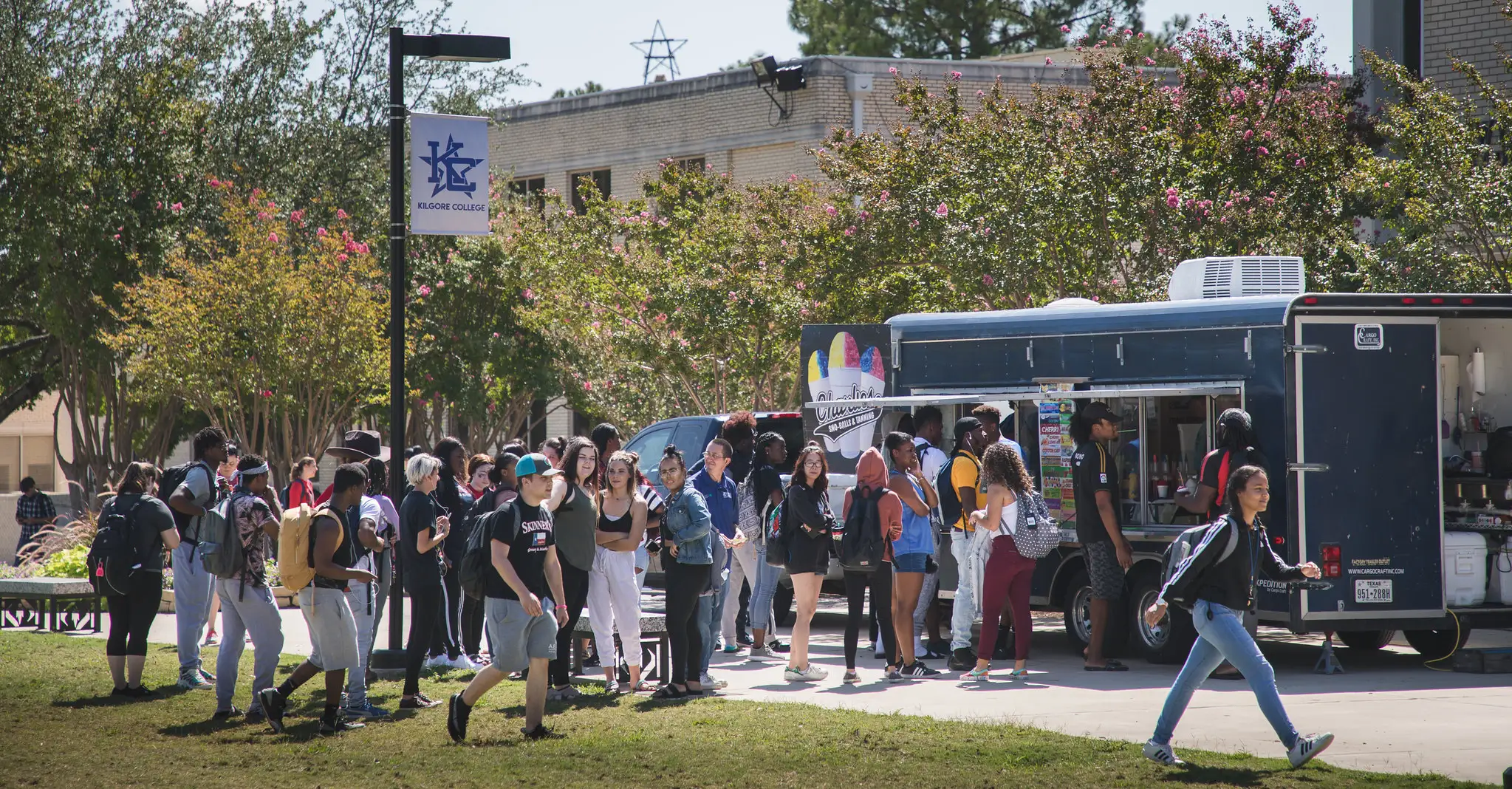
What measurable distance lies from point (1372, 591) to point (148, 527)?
848cm

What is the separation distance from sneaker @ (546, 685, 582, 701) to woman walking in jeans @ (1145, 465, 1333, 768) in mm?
3989

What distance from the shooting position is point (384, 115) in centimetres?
2636

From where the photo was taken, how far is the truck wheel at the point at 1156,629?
38.9 feet

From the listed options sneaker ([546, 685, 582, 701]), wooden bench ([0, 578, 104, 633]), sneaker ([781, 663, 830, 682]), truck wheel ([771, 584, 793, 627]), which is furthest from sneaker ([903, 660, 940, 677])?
wooden bench ([0, 578, 104, 633])

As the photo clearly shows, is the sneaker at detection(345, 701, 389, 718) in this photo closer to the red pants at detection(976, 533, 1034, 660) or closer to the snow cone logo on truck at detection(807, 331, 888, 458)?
the red pants at detection(976, 533, 1034, 660)

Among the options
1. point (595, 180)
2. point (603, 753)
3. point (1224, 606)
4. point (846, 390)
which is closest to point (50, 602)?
point (846, 390)

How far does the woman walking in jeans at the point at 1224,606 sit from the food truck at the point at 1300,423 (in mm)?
3246

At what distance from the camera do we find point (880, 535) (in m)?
10.9

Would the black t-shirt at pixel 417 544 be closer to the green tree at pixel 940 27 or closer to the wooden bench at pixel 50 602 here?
the wooden bench at pixel 50 602

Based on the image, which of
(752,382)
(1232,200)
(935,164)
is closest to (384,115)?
(752,382)

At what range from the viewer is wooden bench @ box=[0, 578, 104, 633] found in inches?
611

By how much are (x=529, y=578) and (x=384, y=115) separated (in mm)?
19128

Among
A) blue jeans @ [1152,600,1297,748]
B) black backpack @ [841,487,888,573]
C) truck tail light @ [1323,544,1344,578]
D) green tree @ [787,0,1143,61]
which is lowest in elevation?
blue jeans @ [1152,600,1297,748]

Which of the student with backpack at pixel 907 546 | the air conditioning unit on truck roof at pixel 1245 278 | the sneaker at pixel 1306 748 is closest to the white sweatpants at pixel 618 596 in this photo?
the student with backpack at pixel 907 546
